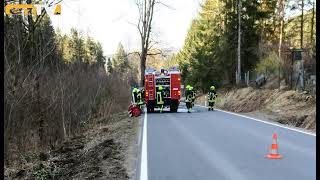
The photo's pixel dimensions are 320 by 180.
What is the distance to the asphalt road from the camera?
29.9ft

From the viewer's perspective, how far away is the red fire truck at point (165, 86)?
1155 inches

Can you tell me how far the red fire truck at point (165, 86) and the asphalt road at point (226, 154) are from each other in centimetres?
1112

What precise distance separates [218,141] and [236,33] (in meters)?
31.8

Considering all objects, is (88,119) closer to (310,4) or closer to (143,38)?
(143,38)

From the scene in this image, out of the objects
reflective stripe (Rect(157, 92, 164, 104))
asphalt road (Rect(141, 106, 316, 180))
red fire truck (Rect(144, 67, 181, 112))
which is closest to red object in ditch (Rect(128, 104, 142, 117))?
red fire truck (Rect(144, 67, 181, 112))

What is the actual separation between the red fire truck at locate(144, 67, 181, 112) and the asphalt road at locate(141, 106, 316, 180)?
1112 centimetres

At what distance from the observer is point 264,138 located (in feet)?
47.5

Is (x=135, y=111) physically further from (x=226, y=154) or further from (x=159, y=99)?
(x=226, y=154)

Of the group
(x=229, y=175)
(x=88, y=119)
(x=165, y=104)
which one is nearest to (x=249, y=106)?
(x=165, y=104)

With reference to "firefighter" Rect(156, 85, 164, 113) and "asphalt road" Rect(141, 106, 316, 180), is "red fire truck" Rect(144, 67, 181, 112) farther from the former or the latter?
"asphalt road" Rect(141, 106, 316, 180)

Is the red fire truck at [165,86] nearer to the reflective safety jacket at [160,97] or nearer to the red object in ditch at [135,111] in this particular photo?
the reflective safety jacket at [160,97]

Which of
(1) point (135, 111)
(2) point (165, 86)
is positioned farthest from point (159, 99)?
(1) point (135, 111)

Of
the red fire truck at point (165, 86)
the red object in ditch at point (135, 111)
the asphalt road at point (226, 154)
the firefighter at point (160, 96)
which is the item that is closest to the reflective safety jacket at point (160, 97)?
the firefighter at point (160, 96)
